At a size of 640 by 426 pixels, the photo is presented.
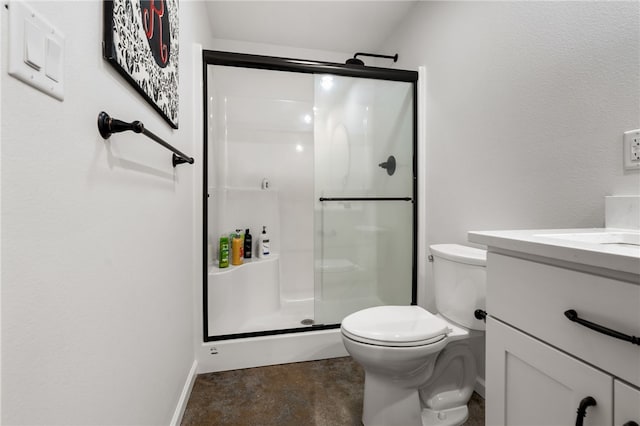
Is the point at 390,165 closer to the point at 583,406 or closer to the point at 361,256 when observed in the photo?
the point at 361,256

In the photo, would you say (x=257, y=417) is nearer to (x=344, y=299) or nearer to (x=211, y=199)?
(x=344, y=299)

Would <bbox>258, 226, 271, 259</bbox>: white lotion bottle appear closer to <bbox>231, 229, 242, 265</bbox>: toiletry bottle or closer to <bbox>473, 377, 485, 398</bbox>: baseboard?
<bbox>231, 229, 242, 265</bbox>: toiletry bottle

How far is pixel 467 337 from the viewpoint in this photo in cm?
125

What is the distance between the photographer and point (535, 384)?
65 centimetres

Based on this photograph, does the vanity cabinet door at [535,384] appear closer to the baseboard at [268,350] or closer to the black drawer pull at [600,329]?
the black drawer pull at [600,329]

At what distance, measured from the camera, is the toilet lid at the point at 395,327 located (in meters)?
1.10

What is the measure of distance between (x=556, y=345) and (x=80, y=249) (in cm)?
97

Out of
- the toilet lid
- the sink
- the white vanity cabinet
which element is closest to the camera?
the white vanity cabinet

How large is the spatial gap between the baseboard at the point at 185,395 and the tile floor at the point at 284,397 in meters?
0.03

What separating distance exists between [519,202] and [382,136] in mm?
985

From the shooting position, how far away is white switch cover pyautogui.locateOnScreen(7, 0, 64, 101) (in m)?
0.38

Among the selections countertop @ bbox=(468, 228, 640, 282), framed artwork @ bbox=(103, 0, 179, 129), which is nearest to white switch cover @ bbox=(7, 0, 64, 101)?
framed artwork @ bbox=(103, 0, 179, 129)

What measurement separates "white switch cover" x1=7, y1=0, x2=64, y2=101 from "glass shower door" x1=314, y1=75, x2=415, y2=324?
1458 mm

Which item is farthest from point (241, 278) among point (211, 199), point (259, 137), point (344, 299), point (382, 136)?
point (382, 136)
